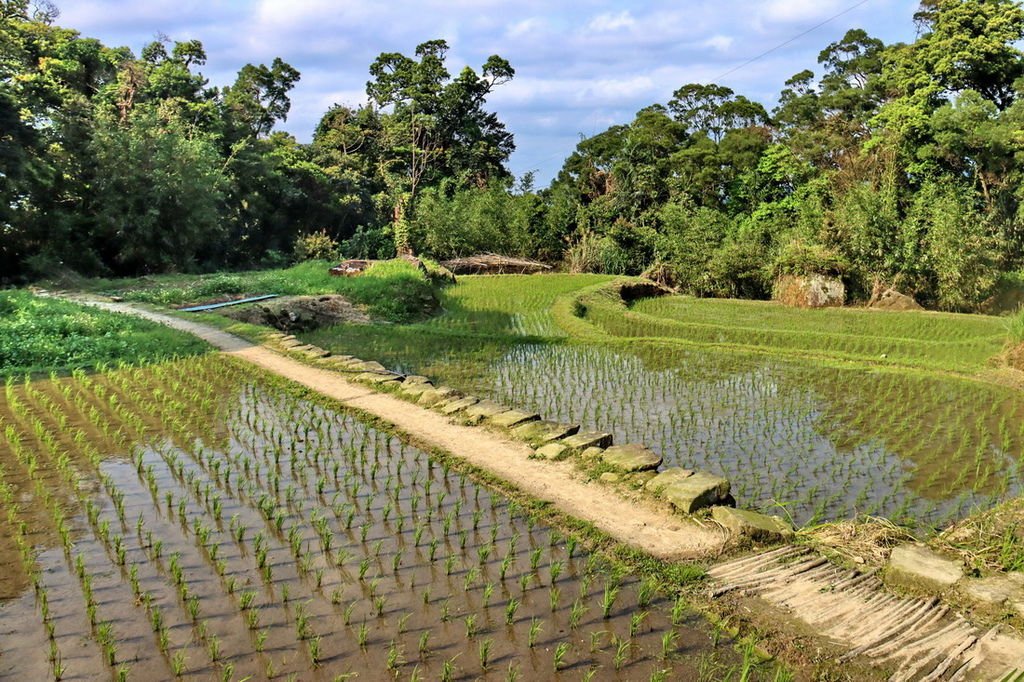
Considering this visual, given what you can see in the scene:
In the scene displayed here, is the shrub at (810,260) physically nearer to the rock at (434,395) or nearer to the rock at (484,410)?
the rock at (434,395)

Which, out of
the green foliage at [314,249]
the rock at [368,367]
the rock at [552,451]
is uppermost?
the green foliage at [314,249]

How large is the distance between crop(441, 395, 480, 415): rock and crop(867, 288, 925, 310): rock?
500 inches

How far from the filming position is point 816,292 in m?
16.6

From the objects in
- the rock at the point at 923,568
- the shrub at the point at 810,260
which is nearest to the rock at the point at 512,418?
the rock at the point at 923,568

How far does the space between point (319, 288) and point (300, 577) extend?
13.6 m

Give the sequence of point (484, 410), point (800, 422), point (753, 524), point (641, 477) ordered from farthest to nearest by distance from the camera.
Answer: point (800, 422) < point (484, 410) < point (641, 477) < point (753, 524)

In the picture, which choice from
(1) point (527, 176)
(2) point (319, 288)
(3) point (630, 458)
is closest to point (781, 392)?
(3) point (630, 458)

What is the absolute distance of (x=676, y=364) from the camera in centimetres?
1002

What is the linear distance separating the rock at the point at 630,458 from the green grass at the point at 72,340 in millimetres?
6895

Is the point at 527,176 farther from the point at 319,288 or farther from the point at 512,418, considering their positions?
the point at 512,418

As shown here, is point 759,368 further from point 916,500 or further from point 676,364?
point 916,500

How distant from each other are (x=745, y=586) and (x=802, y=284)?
1480 centimetres

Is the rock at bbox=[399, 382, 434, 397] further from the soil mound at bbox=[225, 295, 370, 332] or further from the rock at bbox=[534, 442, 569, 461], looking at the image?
the soil mound at bbox=[225, 295, 370, 332]

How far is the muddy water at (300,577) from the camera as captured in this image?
9.46 feet
